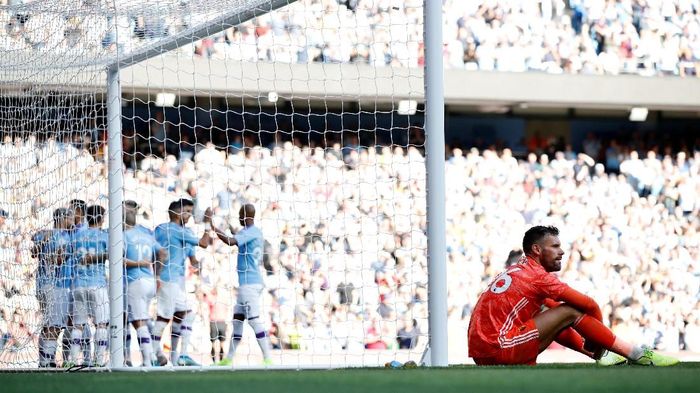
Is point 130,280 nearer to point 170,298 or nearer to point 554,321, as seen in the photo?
point 170,298

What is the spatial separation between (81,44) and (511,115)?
481 inches

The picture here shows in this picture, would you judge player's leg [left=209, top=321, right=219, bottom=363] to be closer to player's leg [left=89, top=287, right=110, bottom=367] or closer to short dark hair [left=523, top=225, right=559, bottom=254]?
player's leg [left=89, top=287, right=110, bottom=367]

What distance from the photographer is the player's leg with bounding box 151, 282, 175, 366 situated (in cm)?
983

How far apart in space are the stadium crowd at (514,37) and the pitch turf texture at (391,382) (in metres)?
9.92

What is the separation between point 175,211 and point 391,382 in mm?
4938

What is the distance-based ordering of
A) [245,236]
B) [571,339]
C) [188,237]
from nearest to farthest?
1. [571,339]
2. [188,237]
3. [245,236]

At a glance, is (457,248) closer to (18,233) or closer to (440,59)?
(18,233)

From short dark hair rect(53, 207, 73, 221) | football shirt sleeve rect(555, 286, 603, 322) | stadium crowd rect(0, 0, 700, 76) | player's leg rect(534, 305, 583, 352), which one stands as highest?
stadium crowd rect(0, 0, 700, 76)

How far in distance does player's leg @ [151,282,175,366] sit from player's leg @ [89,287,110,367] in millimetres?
1154

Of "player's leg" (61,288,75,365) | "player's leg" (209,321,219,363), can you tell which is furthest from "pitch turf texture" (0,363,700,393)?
"player's leg" (209,321,219,363)

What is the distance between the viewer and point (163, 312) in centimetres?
985

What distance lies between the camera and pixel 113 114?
730cm

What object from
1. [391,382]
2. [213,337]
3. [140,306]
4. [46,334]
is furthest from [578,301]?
[213,337]

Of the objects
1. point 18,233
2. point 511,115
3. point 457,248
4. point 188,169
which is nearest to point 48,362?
point 18,233
